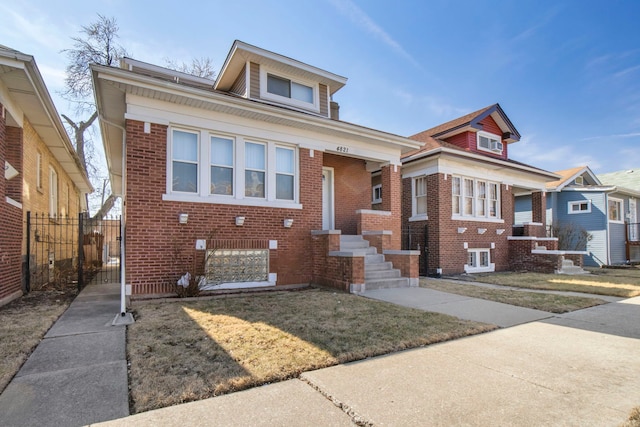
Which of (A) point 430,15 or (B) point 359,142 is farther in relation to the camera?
(A) point 430,15

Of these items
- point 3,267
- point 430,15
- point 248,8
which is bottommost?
point 3,267

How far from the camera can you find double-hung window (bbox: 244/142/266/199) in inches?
341

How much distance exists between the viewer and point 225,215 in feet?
26.8

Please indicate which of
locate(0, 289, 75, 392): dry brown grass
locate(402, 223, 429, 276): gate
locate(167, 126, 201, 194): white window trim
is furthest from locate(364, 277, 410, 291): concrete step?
locate(0, 289, 75, 392): dry brown grass

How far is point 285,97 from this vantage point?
34.1 ft

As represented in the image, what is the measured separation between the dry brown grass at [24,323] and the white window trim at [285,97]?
711 cm

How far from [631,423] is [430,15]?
13.7m

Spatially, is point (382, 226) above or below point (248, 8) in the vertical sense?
below

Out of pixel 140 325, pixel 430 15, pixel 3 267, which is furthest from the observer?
pixel 430 15

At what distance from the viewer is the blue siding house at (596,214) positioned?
1911cm

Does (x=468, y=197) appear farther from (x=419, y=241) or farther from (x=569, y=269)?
(x=569, y=269)

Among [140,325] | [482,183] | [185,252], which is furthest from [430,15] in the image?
[140,325]

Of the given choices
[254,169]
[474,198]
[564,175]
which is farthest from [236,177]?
[564,175]

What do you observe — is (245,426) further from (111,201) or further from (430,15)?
(111,201)
